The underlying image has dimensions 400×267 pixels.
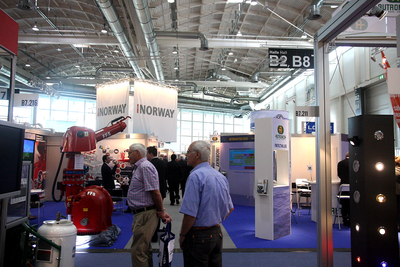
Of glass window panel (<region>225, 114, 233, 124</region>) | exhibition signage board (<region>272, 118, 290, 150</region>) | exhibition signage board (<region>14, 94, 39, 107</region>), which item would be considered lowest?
exhibition signage board (<region>272, 118, 290, 150</region>)

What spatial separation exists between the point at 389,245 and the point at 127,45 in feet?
Result: 31.1

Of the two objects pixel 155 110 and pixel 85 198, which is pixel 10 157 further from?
pixel 155 110

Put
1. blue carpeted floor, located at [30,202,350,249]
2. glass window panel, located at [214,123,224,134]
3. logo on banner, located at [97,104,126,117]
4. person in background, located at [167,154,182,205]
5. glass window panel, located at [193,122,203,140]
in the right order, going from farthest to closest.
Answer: glass window panel, located at [214,123,224,134]
glass window panel, located at [193,122,203,140]
logo on banner, located at [97,104,126,117]
person in background, located at [167,154,182,205]
blue carpeted floor, located at [30,202,350,249]


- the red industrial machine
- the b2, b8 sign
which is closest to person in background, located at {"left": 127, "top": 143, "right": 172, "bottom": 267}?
the red industrial machine

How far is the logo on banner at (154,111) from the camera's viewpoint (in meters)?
10.4

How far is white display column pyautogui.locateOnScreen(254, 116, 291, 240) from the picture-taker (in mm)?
5285

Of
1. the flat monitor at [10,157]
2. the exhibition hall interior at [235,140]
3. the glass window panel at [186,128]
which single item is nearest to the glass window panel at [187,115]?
the glass window panel at [186,128]

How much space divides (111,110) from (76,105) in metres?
13.4

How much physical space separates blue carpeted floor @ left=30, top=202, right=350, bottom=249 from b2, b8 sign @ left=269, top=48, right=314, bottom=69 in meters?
3.62

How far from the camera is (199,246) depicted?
215 cm

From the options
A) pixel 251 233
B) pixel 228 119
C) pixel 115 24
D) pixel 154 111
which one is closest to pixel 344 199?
pixel 251 233

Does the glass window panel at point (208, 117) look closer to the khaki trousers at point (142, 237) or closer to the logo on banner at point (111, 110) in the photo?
the logo on banner at point (111, 110)

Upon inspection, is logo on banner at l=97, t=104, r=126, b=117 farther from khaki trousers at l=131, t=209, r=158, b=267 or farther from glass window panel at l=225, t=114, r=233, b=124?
glass window panel at l=225, t=114, r=233, b=124

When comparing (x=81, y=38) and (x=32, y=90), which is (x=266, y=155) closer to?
(x=81, y=38)
